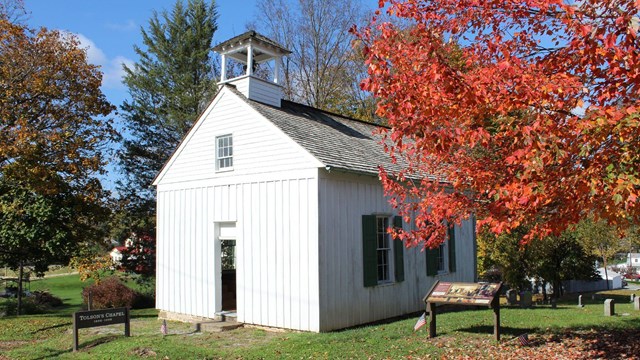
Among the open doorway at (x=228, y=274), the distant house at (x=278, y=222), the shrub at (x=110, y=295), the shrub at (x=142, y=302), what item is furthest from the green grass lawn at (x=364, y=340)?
the shrub at (x=142, y=302)

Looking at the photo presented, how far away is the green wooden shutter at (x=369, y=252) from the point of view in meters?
13.8

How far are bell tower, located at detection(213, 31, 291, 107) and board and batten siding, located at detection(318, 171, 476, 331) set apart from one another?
3.95 metres

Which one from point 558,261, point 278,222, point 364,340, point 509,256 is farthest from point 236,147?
point 558,261

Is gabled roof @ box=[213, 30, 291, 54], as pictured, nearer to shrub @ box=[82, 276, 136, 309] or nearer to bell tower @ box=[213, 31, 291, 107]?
bell tower @ box=[213, 31, 291, 107]

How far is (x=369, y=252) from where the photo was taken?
13914 mm

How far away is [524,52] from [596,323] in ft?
26.9

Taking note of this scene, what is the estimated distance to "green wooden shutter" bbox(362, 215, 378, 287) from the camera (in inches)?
544

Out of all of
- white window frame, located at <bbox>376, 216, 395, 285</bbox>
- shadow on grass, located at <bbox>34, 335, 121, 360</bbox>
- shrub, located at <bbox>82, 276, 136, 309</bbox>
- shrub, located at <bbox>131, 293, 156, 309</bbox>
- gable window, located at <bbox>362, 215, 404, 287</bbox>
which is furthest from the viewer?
shrub, located at <bbox>131, 293, 156, 309</bbox>

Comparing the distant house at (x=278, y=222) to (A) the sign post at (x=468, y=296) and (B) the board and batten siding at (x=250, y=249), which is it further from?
(A) the sign post at (x=468, y=296)

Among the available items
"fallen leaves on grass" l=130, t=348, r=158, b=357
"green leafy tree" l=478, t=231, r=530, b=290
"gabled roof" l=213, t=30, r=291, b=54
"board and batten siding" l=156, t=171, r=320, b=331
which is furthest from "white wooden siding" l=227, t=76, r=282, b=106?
"green leafy tree" l=478, t=231, r=530, b=290

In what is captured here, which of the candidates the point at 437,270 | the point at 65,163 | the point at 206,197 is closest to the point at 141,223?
the point at 65,163

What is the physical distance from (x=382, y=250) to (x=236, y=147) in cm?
488

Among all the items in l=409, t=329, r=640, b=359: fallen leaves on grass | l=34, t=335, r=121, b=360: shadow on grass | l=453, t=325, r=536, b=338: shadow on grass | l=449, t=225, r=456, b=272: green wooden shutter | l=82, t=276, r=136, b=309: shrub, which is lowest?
l=82, t=276, r=136, b=309: shrub

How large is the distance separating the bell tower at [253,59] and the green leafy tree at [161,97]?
658 inches
